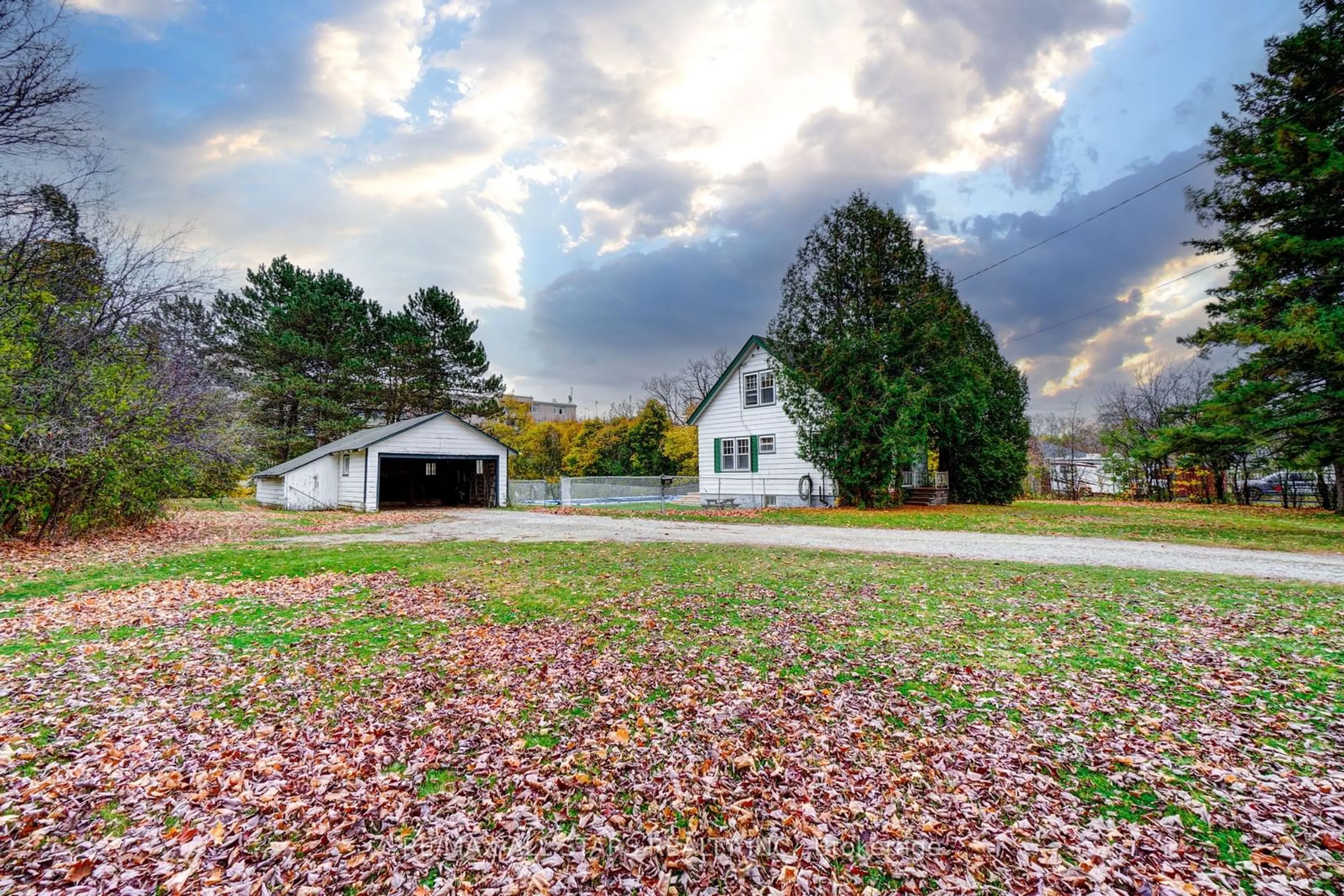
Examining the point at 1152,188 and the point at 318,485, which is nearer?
the point at 1152,188

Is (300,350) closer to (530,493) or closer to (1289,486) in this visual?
(530,493)

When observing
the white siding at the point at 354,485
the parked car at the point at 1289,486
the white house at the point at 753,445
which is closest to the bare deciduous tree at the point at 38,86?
the white siding at the point at 354,485

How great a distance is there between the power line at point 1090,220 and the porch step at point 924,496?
805 cm

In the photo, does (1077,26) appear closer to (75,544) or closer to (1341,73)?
(1341,73)

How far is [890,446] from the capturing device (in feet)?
54.1

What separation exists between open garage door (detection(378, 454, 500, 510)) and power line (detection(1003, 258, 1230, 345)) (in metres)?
24.0

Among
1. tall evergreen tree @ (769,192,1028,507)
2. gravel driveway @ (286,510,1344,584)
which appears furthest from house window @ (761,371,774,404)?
gravel driveway @ (286,510,1344,584)

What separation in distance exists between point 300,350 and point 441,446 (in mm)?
12718

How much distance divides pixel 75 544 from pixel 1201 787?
51.0 feet

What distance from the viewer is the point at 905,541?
10.8 metres

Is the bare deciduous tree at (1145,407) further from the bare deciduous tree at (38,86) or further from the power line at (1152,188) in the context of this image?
the bare deciduous tree at (38,86)

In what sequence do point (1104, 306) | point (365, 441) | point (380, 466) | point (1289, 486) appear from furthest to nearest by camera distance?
point (380, 466)
point (365, 441)
point (1289, 486)
point (1104, 306)

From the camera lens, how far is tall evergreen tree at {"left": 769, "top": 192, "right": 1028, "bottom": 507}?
17047mm

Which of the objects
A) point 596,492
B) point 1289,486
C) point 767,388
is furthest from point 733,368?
point 1289,486
